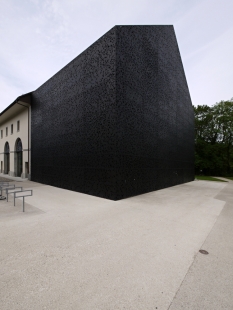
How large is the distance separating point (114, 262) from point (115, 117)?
21.7ft

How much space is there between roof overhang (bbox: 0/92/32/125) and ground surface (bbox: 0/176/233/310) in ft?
48.8

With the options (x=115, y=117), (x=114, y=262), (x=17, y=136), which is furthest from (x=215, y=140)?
(x=114, y=262)

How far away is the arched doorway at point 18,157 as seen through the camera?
789 inches

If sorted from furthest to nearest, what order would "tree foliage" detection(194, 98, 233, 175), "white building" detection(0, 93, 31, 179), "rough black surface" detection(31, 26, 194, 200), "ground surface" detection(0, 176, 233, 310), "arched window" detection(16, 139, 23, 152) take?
"tree foliage" detection(194, 98, 233, 175)
"arched window" detection(16, 139, 23, 152)
"white building" detection(0, 93, 31, 179)
"rough black surface" detection(31, 26, 194, 200)
"ground surface" detection(0, 176, 233, 310)

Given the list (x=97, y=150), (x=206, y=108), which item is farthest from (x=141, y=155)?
(x=206, y=108)

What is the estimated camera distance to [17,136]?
67.5ft

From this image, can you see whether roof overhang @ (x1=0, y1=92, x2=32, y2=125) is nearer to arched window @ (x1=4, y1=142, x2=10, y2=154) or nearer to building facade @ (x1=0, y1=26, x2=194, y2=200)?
building facade @ (x1=0, y1=26, x2=194, y2=200)

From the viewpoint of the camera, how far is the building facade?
8.57 m

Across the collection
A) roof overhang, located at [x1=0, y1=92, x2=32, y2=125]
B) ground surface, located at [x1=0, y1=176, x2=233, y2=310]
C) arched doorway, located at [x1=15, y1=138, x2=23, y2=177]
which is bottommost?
ground surface, located at [x1=0, y1=176, x2=233, y2=310]

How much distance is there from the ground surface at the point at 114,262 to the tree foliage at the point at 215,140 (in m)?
31.8

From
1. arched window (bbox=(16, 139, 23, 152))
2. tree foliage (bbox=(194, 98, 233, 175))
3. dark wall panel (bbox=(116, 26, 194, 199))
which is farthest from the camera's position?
tree foliage (bbox=(194, 98, 233, 175))

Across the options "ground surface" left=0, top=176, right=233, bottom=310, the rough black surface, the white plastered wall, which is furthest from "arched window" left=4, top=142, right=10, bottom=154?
"ground surface" left=0, top=176, right=233, bottom=310

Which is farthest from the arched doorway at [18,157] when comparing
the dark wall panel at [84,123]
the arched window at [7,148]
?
the dark wall panel at [84,123]

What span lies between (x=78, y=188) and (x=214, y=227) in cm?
791
